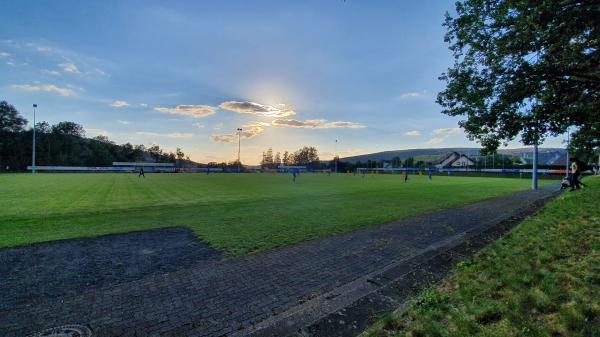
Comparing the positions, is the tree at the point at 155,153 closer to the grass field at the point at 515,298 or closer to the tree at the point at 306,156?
the tree at the point at 306,156

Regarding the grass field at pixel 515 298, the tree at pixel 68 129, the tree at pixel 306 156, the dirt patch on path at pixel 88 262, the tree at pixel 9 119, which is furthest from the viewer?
the tree at pixel 306 156

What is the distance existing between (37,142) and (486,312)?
125056 mm

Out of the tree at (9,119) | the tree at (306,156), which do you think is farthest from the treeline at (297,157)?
the tree at (9,119)

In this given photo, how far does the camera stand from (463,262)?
4773 millimetres

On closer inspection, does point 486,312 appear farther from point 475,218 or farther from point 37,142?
point 37,142

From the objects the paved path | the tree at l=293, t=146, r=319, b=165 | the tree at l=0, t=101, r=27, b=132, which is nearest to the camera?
the paved path

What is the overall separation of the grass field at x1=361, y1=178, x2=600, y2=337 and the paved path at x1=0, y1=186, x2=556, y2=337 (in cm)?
104

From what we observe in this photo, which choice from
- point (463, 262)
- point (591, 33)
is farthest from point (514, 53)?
point (463, 262)

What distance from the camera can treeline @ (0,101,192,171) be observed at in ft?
265

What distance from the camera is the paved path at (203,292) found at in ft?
10.8

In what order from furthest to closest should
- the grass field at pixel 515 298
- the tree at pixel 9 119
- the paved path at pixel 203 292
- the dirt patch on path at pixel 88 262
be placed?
1. the tree at pixel 9 119
2. the dirt patch on path at pixel 88 262
3. the paved path at pixel 203 292
4. the grass field at pixel 515 298

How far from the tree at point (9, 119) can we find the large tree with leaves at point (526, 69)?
4456 inches

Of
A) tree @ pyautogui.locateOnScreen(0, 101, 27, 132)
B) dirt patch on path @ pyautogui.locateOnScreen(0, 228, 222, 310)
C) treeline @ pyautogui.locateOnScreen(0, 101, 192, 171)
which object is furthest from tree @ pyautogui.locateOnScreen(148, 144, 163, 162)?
dirt patch on path @ pyautogui.locateOnScreen(0, 228, 222, 310)

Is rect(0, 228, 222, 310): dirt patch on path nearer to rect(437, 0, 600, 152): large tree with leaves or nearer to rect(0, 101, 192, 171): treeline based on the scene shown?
rect(437, 0, 600, 152): large tree with leaves
